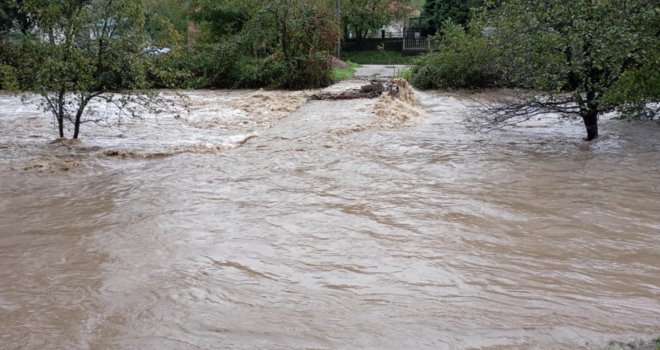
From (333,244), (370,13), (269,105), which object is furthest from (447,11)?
(333,244)

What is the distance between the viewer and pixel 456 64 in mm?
23500

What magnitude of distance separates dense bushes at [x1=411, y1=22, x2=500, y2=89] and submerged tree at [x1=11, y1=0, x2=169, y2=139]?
46.8 feet

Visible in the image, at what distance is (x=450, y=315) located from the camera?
179 inches

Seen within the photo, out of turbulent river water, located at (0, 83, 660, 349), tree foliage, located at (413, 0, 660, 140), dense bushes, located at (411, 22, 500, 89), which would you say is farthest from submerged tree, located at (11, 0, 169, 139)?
dense bushes, located at (411, 22, 500, 89)

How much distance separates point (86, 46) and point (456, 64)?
15659 mm

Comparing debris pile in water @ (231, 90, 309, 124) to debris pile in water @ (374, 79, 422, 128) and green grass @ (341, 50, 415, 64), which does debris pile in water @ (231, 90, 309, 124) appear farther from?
green grass @ (341, 50, 415, 64)

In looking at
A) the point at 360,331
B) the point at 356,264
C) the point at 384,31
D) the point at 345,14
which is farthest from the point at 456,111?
the point at 384,31

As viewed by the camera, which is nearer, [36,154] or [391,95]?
[36,154]

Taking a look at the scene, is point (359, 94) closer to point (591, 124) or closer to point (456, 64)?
point (456, 64)

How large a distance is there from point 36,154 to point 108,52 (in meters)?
2.53

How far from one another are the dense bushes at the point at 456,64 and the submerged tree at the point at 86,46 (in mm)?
14260

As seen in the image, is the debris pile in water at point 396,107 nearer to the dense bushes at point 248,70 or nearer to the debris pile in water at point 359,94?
the debris pile in water at point 359,94

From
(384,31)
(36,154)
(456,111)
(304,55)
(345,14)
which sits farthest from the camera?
(384,31)

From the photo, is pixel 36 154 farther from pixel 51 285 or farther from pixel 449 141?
pixel 449 141
